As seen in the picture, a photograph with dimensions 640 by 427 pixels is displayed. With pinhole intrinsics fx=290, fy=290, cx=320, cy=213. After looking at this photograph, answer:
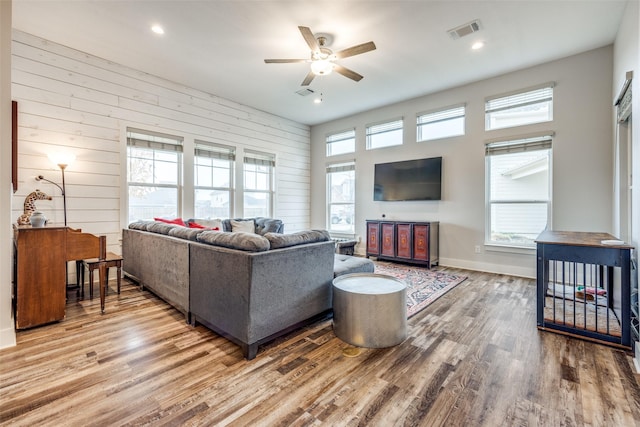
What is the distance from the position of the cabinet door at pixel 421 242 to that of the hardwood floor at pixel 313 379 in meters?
2.30

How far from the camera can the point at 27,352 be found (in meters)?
2.16

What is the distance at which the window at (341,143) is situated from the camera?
6.67 meters

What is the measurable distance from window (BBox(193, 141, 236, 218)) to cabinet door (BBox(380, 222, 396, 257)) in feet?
9.97

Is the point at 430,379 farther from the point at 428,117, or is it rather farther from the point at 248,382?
the point at 428,117

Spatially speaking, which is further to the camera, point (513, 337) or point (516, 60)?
point (516, 60)

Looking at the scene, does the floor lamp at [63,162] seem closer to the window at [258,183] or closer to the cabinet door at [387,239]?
the window at [258,183]

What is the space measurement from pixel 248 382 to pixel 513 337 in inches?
85.3

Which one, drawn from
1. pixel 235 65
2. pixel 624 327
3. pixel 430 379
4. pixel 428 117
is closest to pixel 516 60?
pixel 428 117

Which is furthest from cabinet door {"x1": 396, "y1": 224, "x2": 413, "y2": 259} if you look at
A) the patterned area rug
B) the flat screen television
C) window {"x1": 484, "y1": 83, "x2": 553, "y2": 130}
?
window {"x1": 484, "y1": 83, "x2": 553, "y2": 130}

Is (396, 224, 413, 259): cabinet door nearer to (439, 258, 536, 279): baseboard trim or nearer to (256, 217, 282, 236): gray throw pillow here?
(439, 258, 536, 279): baseboard trim

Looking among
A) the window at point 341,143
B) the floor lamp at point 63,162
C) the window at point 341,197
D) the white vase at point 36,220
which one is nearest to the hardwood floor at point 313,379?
the white vase at point 36,220

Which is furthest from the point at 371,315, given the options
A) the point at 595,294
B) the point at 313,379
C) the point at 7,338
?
the point at 7,338

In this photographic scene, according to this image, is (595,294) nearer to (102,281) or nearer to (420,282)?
(420,282)

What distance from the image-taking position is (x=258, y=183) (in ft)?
20.8
